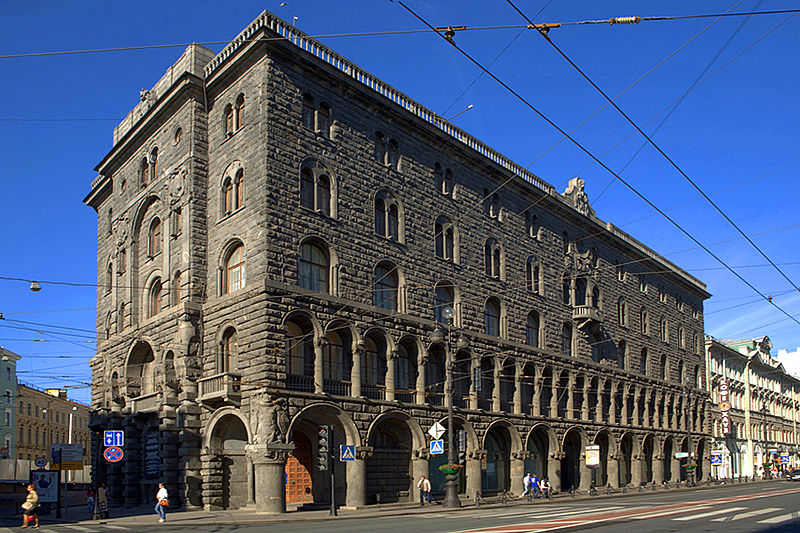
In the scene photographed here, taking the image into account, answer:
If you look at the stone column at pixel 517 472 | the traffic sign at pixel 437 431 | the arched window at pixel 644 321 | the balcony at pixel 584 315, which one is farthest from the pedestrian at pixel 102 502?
the arched window at pixel 644 321

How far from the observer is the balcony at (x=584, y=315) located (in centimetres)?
4915

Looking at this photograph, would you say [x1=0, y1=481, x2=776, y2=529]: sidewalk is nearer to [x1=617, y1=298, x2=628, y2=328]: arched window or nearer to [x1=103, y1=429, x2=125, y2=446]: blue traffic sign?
[x1=103, y1=429, x2=125, y2=446]: blue traffic sign

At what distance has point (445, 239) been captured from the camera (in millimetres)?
38969

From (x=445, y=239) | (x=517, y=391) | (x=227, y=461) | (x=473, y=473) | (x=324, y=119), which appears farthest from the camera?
(x=517, y=391)

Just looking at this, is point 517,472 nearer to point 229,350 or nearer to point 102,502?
point 229,350

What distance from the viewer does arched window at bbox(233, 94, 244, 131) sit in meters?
32.7

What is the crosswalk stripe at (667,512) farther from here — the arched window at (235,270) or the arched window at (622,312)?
the arched window at (622,312)

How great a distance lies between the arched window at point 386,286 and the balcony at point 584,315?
60.5ft

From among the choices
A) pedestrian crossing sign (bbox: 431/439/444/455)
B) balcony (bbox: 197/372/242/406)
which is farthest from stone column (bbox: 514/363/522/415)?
balcony (bbox: 197/372/242/406)

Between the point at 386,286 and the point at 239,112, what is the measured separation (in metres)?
10.3

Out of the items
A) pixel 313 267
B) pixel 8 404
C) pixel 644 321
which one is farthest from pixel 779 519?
pixel 8 404

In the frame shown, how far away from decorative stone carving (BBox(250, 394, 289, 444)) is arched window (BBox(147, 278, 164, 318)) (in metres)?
10.6

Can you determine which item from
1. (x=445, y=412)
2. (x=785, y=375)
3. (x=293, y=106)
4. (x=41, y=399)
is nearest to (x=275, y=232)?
(x=293, y=106)

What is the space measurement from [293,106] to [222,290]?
8475mm
